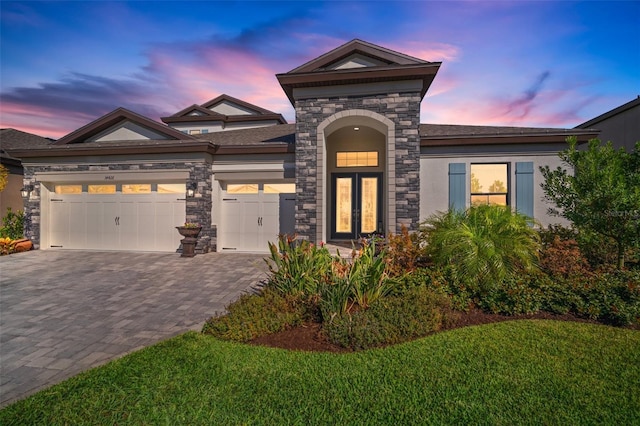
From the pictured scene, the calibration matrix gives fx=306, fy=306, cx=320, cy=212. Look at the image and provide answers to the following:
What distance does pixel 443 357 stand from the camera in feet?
11.9

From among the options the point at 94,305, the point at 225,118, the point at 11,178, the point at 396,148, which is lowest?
the point at 94,305

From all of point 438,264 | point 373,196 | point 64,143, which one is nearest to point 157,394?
point 438,264

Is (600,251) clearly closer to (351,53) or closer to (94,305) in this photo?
(351,53)

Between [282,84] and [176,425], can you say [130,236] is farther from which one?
[176,425]

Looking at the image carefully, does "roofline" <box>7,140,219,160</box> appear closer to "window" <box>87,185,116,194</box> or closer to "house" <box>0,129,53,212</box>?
"window" <box>87,185,116,194</box>

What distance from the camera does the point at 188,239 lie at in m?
10.8

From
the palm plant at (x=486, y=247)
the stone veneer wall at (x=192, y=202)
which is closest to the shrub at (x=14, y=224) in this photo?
the stone veneer wall at (x=192, y=202)

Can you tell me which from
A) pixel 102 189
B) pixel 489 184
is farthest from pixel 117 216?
pixel 489 184

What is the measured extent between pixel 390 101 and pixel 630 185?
6113 mm

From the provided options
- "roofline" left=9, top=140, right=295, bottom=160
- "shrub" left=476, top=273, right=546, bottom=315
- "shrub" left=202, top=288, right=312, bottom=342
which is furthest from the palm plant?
"roofline" left=9, top=140, right=295, bottom=160

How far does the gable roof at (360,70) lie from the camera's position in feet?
29.9

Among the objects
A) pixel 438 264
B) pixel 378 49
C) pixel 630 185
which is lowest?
pixel 438 264

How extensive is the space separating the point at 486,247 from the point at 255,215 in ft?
27.4

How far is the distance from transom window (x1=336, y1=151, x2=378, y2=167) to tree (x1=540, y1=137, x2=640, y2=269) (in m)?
6.68
